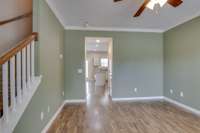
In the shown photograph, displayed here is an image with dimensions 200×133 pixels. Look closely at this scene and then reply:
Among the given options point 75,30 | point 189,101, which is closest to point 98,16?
point 75,30

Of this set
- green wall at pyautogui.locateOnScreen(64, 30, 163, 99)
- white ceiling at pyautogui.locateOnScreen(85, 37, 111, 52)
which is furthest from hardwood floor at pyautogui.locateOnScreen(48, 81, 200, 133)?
white ceiling at pyautogui.locateOnScreen(85, 37, 111, 52)

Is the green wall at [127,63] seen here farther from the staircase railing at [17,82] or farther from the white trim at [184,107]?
the staircase railing at [17,82]

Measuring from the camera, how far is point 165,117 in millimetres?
3217

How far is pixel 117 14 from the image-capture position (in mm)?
3340

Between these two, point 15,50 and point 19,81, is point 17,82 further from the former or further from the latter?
point 15,50

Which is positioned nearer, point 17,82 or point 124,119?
point 17,82

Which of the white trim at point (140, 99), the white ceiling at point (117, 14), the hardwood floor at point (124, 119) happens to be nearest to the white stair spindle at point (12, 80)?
the hardwood floor at point (124, 119)

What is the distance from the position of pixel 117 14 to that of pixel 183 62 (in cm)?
251

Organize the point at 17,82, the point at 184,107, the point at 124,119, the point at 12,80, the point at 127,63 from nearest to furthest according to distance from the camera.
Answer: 1. the point at 12,80
2. the point at 17,82
3. the point at 124,119
4. the point at 184,107
5. the point at 127,63

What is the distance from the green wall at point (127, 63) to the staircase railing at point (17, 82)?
7.88ft

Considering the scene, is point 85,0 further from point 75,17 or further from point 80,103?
point 80,103

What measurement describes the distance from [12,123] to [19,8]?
2434 mm

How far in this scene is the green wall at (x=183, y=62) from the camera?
11.3ft

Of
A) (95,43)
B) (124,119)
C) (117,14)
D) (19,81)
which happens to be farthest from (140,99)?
(19,81)
